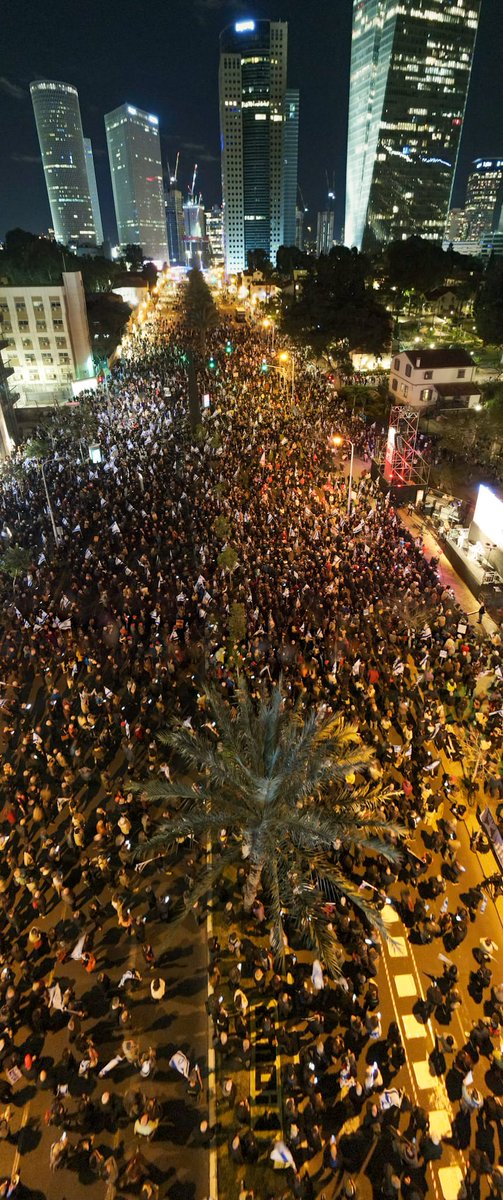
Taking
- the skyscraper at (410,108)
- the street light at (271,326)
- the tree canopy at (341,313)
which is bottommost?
the street light at (271,326)

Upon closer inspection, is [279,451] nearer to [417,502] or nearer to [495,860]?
[417,502]

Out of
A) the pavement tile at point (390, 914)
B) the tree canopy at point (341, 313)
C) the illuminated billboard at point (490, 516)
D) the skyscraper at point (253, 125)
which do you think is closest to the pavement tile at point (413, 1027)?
the pavement tile at point (390, 914)

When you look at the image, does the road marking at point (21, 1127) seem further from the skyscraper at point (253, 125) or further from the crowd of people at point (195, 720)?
the skyscraper at point (253, 125)

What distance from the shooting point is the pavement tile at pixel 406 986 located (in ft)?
29.3

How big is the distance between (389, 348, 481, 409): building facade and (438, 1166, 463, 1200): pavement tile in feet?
115

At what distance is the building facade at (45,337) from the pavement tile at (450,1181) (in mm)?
51163

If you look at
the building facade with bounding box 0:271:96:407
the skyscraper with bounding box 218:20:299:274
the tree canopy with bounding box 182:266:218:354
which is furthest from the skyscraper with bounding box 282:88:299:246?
the building facade with bounding box 0:271:96:407

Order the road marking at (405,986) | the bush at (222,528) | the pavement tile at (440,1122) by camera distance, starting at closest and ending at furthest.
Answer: the pavement tile at (440,1122), the road marking at (405,986), the bush at (222,528)

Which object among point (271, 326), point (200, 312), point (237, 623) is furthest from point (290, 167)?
point (237, 623)

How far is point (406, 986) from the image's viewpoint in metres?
9.00

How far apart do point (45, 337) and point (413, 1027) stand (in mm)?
55851

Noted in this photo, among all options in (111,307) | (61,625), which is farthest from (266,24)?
(61,625)

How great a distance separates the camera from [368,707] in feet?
45.0

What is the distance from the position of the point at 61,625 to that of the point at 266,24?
185 metres
